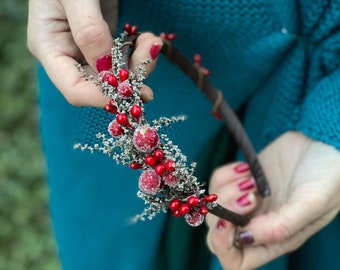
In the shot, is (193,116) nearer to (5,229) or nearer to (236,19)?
(236,19)

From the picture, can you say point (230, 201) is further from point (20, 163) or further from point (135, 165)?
point (20, 163)

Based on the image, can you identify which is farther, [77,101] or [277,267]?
[277,267]

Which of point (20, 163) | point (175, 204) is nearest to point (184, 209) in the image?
point (175, 204)

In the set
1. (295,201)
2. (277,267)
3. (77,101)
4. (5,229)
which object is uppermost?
(77,101)

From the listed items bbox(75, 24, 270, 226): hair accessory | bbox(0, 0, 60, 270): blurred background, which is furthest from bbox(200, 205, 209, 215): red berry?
bbox(0, 0, 60, 270): blurred background

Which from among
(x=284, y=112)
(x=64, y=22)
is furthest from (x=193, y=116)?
(x=64, y=22)

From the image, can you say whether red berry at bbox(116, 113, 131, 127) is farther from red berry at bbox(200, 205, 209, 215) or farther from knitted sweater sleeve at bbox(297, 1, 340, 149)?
knitted sweater sleeve at bbox(297, 1, 340, 149)
